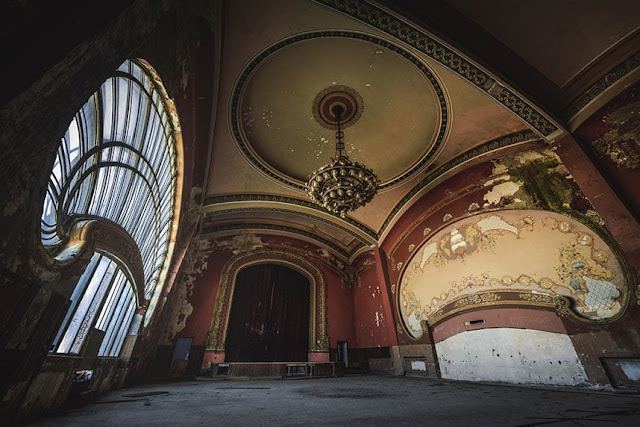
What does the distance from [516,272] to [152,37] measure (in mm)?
6161

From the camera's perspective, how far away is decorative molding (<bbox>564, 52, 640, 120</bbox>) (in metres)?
3.33

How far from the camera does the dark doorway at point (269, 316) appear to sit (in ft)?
25.9

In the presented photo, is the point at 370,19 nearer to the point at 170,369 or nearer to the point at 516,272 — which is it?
the point at 516,272

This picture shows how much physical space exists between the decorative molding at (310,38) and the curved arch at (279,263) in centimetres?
335

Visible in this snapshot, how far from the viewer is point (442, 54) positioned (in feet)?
12.4

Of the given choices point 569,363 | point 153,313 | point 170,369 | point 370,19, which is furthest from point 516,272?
A: point 170,369

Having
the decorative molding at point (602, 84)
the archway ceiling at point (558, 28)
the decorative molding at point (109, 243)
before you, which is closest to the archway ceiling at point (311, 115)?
the decorative molding at point (602, 84)

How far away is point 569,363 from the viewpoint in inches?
141

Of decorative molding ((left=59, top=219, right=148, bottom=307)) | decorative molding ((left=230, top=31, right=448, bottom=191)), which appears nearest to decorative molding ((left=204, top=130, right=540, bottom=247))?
decorative molding ((left=230, top=31, right=448, bottom=191))

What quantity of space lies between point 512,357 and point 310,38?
648 cm

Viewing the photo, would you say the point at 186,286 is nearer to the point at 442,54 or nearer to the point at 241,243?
the point at 241,243

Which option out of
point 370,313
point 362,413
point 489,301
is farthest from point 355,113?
point 370,313

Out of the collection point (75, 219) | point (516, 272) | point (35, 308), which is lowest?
point (35, 308)

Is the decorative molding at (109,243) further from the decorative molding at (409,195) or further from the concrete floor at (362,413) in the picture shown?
the decorative molding at (409,195)
